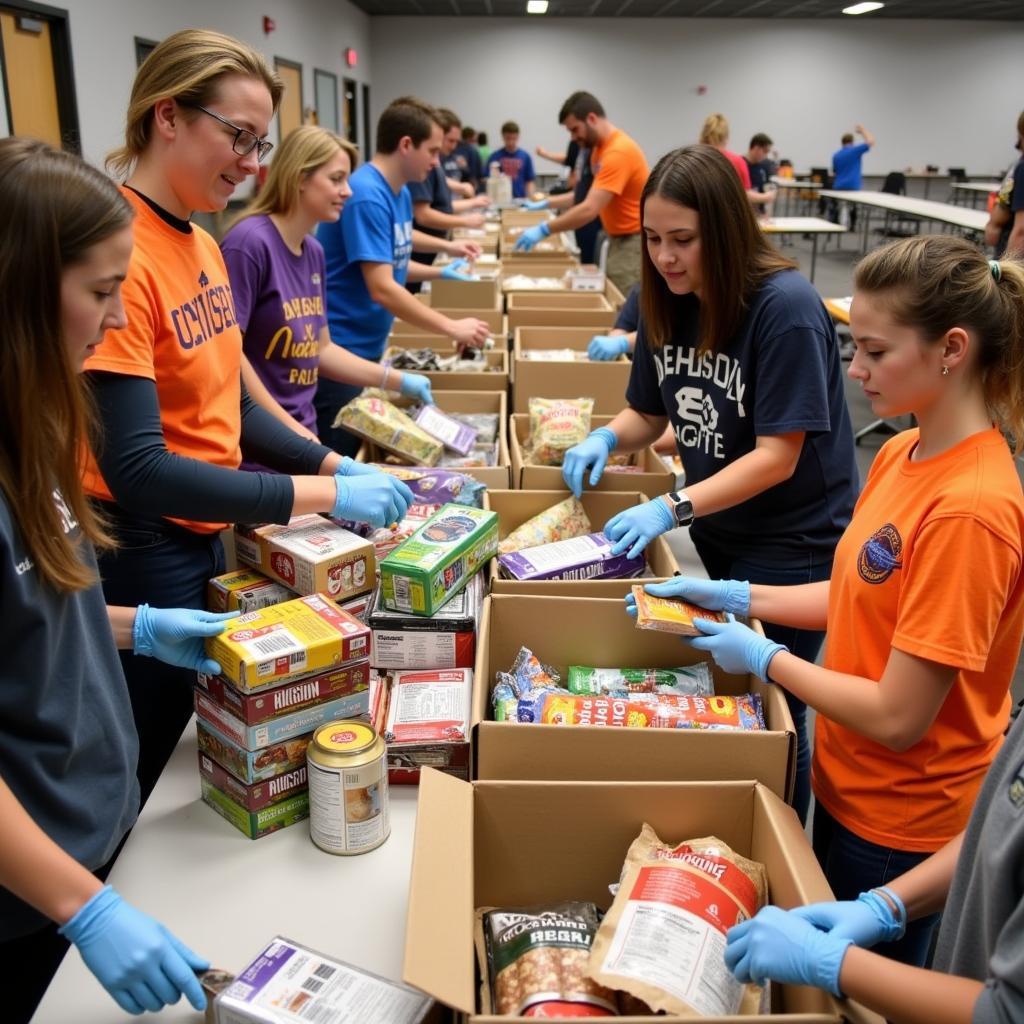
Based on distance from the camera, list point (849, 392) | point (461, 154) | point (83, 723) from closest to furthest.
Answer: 1. point (83, 723)
2. point (849, 392)
3. point (461, 154)

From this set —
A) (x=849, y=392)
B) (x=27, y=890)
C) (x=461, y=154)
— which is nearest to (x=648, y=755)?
(x=27, y=890)

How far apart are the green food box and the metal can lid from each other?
30 cm

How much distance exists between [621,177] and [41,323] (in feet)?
14.8

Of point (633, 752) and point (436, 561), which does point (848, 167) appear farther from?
point (633, 752)

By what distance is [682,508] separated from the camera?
189cm

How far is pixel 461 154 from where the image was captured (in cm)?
1137

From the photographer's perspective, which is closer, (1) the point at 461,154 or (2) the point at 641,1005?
(2) the point at 641,1005

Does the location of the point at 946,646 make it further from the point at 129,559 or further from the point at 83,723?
the point at 129,559

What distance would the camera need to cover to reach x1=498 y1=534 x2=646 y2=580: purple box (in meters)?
1.82

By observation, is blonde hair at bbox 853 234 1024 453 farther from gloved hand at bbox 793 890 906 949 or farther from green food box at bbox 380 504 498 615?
green food box at bbox 380 504 498 615

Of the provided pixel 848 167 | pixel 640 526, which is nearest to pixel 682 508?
pixel 640 526

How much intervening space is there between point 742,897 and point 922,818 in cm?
34

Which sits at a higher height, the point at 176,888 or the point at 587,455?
the point at 587,455

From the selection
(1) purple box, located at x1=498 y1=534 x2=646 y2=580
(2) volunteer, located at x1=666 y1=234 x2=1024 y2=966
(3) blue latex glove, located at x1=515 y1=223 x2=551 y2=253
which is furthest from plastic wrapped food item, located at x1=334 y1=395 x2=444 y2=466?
(3) blue latex glove, located at x1=515 y1=223 x2=551 y2=253
